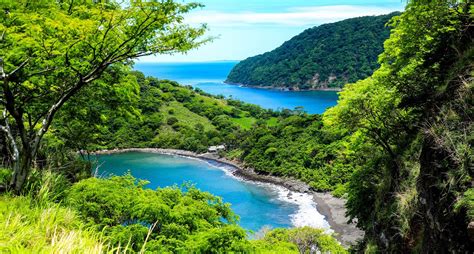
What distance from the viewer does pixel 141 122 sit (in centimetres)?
1259

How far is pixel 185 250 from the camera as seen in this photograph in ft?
30.3

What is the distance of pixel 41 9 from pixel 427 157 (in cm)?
1264

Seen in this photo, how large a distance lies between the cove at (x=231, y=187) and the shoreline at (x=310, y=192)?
1.41 m

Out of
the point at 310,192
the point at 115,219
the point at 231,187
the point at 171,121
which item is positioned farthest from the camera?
the point at 171,121

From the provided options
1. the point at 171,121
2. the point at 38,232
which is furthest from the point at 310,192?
the point at 38,232

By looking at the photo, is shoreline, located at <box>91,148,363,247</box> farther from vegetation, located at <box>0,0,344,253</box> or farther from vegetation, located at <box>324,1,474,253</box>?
vegetation, located at <box>0,0,344,253</box>

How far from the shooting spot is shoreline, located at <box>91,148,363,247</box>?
50.7 meters

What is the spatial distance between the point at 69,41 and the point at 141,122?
205 inches

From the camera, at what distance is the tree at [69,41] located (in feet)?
24.8

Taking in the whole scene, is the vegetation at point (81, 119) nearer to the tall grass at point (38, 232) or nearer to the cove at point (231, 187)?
the tall grass at point (38, 232)

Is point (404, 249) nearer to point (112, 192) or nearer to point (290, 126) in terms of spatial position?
point (112, 192)

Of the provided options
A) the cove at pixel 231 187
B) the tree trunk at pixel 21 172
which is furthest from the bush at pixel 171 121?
the tree trunk at pixel 21 172

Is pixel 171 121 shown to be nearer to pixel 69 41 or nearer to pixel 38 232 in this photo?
pixel 69 41

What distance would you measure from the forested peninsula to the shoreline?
56.7 feet
